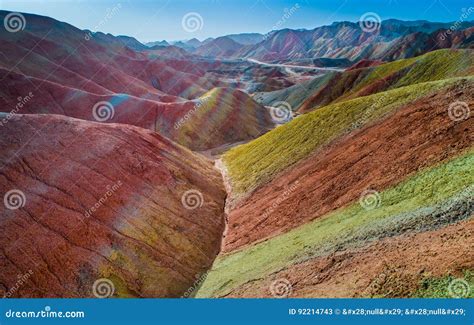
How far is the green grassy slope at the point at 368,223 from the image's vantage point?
2105 centimetres

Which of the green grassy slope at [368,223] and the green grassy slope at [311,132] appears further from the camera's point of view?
the green grassy slope at [311,132]

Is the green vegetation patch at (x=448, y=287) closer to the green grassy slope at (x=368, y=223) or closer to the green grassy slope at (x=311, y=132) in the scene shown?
the green grassy slope at (x=368, y=223)

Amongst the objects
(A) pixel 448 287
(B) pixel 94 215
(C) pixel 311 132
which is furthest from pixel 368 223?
(C) pixel 311 132

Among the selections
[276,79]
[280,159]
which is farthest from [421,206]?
[276,79]

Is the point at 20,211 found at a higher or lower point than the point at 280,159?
lower

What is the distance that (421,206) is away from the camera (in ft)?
72.8

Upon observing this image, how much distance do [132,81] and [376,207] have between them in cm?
10274

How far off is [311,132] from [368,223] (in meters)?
22.9

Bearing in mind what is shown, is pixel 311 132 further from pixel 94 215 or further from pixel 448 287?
pixel 448 287

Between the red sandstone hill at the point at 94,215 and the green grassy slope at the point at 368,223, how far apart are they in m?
4.45

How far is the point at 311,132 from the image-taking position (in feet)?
148

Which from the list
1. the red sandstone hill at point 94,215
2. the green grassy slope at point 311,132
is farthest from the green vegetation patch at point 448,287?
the green grassy slope at point 311,132

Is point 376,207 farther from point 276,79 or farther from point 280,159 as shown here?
point 276,79

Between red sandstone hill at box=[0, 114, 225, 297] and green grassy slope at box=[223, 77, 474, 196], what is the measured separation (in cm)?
601
